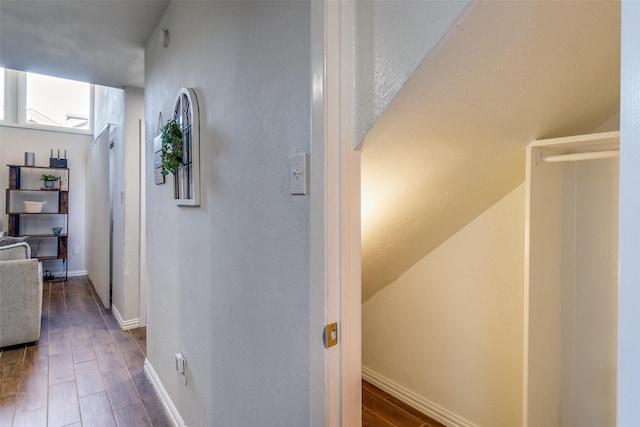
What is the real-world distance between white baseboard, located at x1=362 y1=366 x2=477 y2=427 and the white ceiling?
2670mm

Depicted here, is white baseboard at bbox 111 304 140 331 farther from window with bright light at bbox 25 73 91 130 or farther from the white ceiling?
window with bright light at bbox 25 73 91 130

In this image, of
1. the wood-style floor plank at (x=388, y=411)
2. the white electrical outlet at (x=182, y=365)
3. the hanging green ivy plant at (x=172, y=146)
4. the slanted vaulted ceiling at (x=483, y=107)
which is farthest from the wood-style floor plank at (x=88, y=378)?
the slanted vaulted ceiling at (x=483, y=107)

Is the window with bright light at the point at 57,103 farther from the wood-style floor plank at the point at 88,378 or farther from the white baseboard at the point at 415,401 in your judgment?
the white baseboard at the point at 415,401

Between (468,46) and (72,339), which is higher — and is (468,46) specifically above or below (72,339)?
above

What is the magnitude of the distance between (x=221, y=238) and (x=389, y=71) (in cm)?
90

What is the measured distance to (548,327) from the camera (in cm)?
149

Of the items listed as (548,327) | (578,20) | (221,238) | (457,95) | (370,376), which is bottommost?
(370,376)

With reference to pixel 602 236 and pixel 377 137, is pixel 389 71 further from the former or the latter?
pixel 602 236

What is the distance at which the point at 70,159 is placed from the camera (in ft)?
17.4

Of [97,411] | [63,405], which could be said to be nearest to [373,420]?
[97,411]

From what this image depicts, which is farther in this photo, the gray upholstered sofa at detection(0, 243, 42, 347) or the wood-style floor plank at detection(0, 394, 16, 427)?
the gray upholstered sofa at detection(0, 243, 42, 347)

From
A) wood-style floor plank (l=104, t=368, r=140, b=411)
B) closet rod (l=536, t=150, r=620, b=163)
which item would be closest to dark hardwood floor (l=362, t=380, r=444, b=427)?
wood-style floor plank (l=104, t=368, r=140, b=411)

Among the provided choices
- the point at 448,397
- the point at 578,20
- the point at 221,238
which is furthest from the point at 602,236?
the point at 221,238

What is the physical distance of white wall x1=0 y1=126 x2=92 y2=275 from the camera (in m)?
4.84
